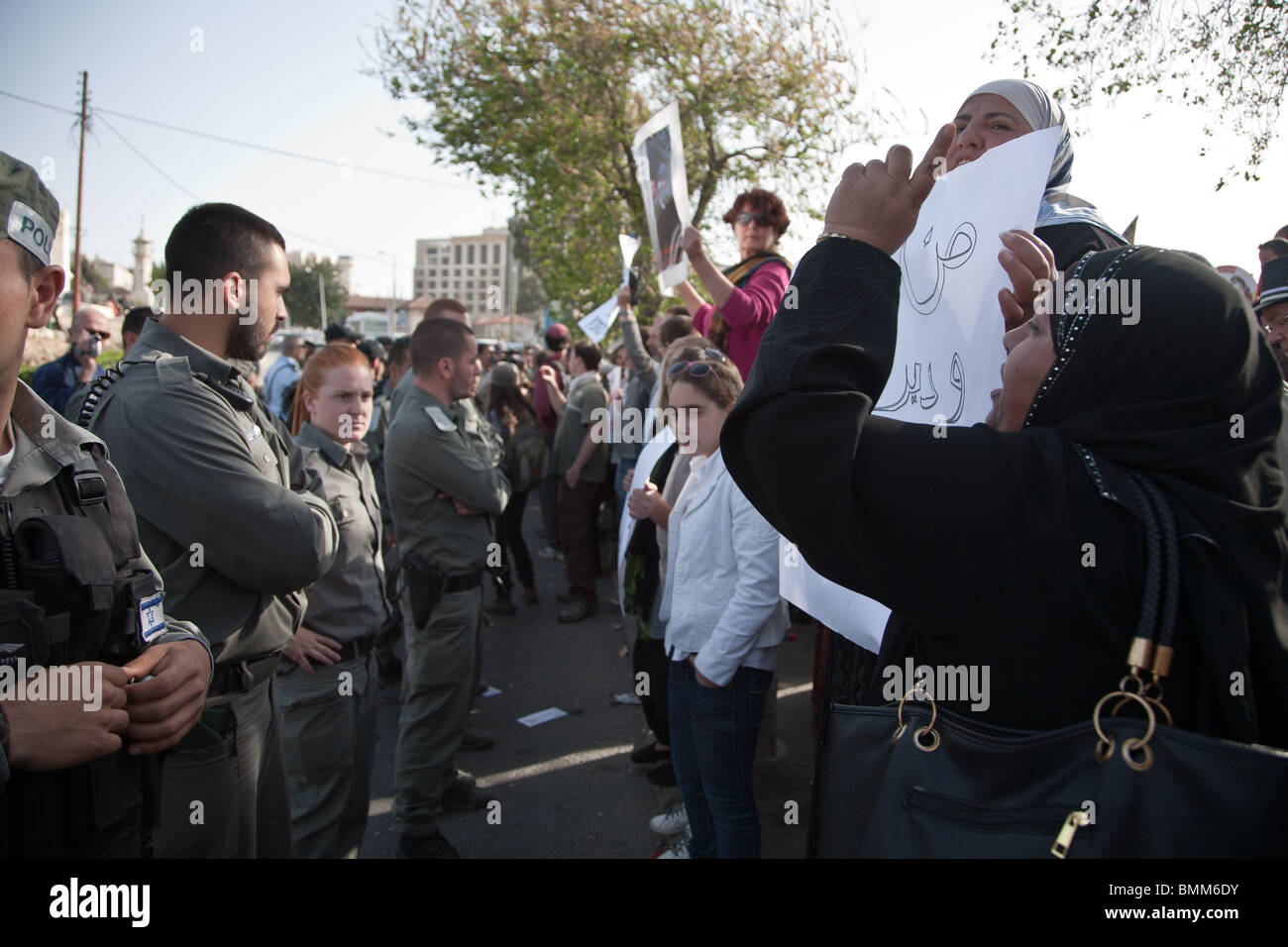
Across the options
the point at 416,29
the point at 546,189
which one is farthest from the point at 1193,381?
the point at 416,29

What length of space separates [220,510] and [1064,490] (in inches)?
83.5

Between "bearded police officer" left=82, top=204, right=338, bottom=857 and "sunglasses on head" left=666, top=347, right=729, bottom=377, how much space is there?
4.58 ft

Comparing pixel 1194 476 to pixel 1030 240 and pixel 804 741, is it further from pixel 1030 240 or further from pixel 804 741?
pixel 804 741

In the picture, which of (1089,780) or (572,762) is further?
Result: (572,762)

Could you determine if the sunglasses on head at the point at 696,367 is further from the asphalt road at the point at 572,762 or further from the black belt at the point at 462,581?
the asphalt road at the point at 572,762

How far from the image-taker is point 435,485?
4016mm

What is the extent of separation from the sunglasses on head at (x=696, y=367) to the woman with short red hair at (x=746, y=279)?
0.49 metres

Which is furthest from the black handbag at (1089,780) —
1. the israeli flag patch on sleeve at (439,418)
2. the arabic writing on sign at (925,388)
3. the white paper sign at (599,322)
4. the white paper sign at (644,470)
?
the white paper sign at (599,322)

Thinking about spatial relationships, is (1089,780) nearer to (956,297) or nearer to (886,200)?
(886,200)

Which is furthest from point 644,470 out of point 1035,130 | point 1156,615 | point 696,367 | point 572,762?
point 1156,615

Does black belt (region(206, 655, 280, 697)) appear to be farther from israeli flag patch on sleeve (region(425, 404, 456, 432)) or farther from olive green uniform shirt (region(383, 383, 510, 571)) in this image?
israeli flag patch on sleeve (region(425, 404, 456, 432))

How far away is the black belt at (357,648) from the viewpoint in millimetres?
3203

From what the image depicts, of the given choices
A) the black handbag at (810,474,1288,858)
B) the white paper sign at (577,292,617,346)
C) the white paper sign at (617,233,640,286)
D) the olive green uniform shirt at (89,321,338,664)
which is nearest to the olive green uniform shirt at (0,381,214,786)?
the olive green uniform shirt at (89,321,338,664)

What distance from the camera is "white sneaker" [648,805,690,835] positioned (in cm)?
387
